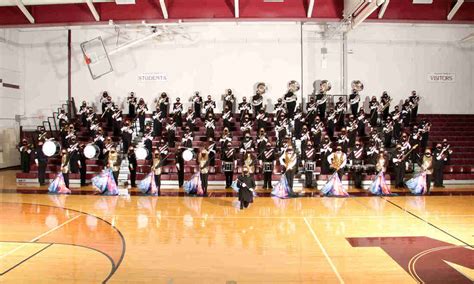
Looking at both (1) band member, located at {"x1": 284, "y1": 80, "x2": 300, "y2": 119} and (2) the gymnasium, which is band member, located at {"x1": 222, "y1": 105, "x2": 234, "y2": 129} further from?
(1) band member, located at {"x1": 284, "y1": 80, "x2": 300, "y2": 119}

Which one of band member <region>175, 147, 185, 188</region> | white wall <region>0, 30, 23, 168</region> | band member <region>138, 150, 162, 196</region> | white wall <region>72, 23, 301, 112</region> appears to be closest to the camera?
band member <region>138, 150, 162, 196</region>

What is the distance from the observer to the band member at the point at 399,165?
16031mm

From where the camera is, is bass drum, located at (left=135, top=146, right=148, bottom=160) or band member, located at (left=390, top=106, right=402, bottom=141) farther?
band member, located at (left=390, top=106, right=402, bottom=141)

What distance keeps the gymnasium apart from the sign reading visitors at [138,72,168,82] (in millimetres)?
165

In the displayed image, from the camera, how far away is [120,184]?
16.8m

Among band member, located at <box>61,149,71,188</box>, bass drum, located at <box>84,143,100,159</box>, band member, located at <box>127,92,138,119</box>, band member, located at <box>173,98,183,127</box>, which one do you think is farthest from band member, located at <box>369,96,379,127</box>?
band member, located at <box>61,149,71,188</box>

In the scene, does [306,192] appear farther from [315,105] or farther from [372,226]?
[315,105]

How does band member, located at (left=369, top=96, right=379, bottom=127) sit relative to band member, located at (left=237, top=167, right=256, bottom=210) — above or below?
above

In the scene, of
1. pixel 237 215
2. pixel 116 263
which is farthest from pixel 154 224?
pixel 116 263

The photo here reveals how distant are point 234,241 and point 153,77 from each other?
1727 centimetres

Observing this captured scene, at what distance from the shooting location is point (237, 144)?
19156 millimetres

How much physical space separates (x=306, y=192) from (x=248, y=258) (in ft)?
26.5

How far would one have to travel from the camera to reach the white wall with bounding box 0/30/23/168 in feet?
74.8

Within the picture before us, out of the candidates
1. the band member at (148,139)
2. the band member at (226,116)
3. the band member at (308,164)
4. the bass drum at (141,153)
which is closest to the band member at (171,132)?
the band member at (148,139)
